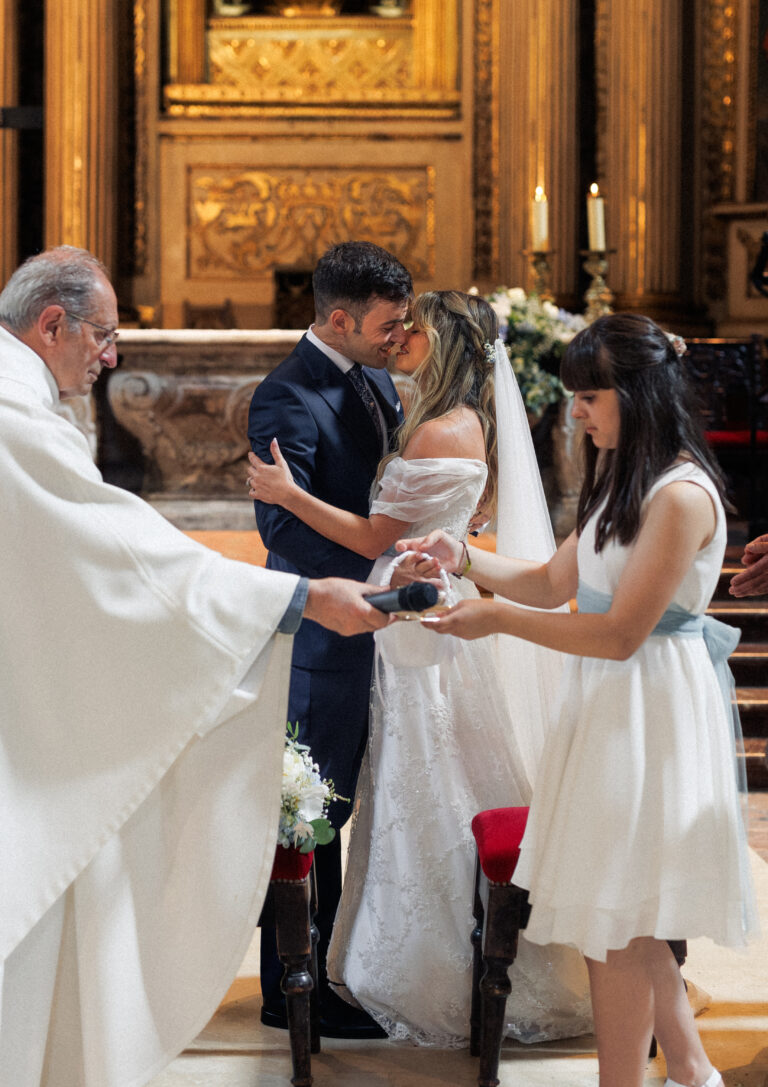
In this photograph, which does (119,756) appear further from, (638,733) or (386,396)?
(386,396)

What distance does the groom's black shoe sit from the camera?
318 centimetres

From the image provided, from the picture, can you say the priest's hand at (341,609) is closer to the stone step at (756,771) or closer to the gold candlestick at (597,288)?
the stone step at (756,771)

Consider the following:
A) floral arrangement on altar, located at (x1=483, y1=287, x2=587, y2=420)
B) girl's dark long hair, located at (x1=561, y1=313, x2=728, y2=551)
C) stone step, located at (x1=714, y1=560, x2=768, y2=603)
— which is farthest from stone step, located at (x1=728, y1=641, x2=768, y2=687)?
girl's dark long hair, located at (x1=561, y1=313, x2=728, y2=551)

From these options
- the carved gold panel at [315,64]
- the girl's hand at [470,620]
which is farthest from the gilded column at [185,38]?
the girl's hand at [470,620]

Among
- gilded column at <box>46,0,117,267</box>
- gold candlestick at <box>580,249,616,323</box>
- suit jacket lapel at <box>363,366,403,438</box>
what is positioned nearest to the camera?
suit jacket lapel at <box>363,366,403,438</box>

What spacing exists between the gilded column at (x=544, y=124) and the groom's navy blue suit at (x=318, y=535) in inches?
242

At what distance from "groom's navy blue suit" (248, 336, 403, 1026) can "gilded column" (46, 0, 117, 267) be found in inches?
256

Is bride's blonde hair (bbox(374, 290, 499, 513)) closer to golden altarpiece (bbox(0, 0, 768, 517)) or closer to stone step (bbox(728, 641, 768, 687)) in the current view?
stone step (bbox(728, 641, 768, 687))

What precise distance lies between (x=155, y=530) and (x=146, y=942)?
0.79m

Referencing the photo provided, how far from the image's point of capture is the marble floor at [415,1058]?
9.67 ft

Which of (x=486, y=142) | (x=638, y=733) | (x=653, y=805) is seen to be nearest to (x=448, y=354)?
(x=638, y=733)

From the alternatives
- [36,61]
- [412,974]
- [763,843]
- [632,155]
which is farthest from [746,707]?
[36,61]

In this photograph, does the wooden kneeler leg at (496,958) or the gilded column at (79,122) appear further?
the gilded column at (79,122)

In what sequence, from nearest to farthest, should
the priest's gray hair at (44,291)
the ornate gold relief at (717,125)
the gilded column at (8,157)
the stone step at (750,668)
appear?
the priest's gray hair at (44,291), the stone step at (750,668), the ornate gold relief at (717,125), the gilded column at (8,157)
